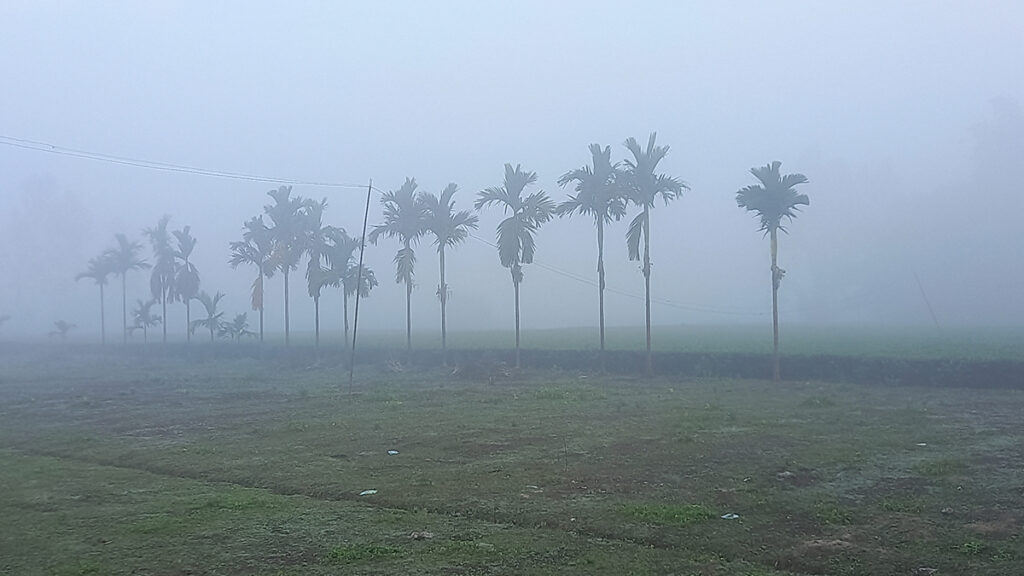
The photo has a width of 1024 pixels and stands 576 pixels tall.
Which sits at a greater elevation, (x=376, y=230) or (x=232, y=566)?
(x=376, y=230)

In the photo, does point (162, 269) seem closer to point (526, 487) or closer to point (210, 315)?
point (210, 315)

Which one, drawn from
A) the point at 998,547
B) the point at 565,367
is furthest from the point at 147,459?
the point at 565,367

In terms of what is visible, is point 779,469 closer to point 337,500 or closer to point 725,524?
point 725,524

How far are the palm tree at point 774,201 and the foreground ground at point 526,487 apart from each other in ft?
29.9

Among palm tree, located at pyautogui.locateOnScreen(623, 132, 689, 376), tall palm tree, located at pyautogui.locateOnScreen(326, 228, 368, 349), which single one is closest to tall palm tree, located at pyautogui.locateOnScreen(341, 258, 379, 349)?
tall palm tree, located at pyautogui.locateOnScreen(326, 228, 368, 349)

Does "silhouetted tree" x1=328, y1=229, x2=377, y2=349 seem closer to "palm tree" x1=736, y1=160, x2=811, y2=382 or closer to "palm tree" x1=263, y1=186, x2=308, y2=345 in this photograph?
"palm tree" x1=263, y1=186, x2=308, y2=345

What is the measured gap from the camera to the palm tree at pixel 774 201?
37344 mm

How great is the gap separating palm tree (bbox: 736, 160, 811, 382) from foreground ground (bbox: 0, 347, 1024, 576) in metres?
9.10

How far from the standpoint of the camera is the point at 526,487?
47.5 feet

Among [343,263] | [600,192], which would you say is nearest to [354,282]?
[343,263]

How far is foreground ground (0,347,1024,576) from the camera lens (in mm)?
10234

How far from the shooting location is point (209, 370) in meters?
54.8

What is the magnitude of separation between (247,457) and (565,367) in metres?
29.1

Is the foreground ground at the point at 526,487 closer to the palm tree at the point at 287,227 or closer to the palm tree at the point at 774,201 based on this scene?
the palm tree at the point at 774,201
